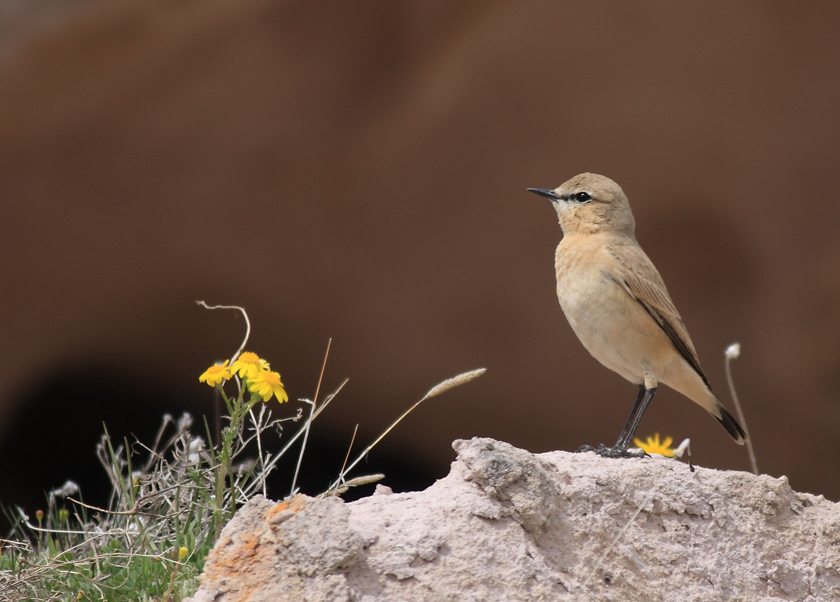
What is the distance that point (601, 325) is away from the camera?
168 inches

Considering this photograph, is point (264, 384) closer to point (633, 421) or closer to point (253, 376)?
point (253, 376)

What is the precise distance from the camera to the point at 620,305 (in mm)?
4266

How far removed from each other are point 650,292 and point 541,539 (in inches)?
82.0

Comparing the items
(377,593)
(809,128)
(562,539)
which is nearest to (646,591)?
(562,539)

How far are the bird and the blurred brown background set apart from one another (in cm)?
185

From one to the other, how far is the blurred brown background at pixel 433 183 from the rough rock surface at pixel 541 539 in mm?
3701

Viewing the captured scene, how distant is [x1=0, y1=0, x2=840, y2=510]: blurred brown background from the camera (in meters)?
6.31

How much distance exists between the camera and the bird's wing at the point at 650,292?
169 inches

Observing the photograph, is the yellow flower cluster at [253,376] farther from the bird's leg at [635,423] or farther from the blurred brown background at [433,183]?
the blurred brown background at [433,183]

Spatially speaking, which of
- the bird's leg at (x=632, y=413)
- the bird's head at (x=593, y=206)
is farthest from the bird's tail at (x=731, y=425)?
the bird's head at (x=593, y=206)

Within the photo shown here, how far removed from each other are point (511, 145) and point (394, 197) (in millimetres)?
1012

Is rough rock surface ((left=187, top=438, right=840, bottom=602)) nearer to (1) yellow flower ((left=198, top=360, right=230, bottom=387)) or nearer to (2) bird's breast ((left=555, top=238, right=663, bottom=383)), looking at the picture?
(1) yellow flower ((left=198, top=360, right=230, bottom=387))

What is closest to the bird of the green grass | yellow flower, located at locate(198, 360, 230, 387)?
the green grass

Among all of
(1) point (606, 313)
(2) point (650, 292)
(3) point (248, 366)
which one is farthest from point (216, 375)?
(2) point (650, 292)
